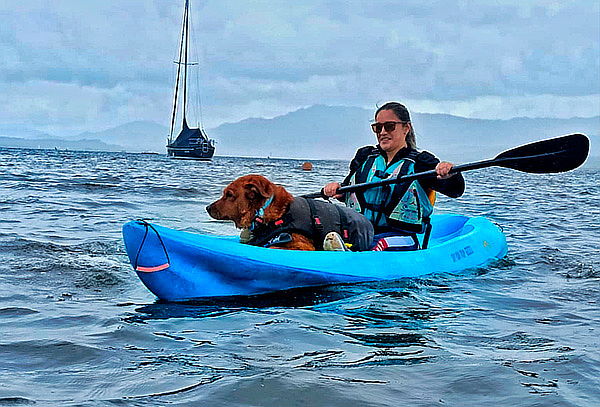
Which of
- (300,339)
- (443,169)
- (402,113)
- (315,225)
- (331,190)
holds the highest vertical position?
(402,113)

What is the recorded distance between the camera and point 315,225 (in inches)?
231

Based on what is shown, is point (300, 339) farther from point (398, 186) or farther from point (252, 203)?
point (398, 186)

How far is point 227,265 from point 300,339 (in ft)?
4.69

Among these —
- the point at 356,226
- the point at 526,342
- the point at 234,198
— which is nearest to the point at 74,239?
the point at 234,198

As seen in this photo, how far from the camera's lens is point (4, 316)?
439 cm

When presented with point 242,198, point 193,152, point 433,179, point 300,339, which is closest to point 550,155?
point 433,179

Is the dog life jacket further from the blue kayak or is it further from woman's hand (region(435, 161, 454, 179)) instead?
woman's hand (region(435, 161, 454, 179))

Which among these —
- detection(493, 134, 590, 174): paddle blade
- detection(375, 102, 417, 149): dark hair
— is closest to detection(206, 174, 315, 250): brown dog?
detection(375, 102, 417, 149): dark hair

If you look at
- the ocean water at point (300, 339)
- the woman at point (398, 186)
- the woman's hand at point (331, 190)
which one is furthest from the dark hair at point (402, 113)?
the ocean water at point (300, 339)

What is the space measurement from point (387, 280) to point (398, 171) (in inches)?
43.7

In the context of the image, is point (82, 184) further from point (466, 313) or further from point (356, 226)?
point (466, 313)

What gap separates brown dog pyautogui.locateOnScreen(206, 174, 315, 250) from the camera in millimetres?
5707

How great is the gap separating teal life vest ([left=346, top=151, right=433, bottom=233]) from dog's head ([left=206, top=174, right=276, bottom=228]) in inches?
52.8

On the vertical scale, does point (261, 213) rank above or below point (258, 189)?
below
